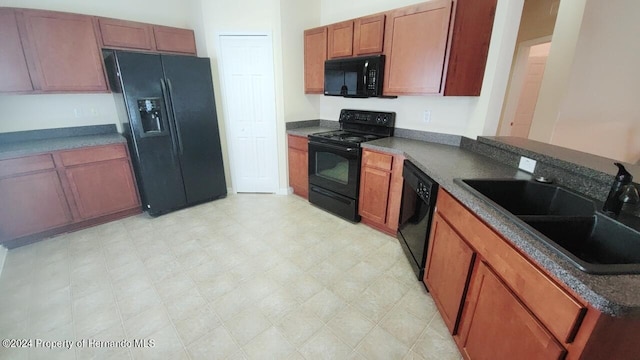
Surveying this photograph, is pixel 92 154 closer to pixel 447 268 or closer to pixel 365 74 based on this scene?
Result: pixel 365 74

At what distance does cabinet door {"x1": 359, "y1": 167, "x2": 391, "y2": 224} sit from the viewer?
256 cm

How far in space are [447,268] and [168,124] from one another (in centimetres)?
316

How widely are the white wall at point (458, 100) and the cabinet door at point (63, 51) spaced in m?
2.72

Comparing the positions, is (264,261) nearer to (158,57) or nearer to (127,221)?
(127,221)

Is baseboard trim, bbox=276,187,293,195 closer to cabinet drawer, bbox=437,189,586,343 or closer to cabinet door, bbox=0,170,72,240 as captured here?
cabinet door, bbox=0,170,72,240

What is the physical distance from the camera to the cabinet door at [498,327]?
887 mm

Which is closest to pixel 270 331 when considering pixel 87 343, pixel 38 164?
pixel 87 343

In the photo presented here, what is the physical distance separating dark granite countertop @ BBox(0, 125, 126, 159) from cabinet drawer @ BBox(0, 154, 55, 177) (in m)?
0.05

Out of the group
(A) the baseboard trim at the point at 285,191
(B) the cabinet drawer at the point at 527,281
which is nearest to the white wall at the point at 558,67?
(B) the cabinet drawer at the point at 527,281

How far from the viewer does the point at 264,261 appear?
2.31 meters

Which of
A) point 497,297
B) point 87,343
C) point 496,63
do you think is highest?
point 496,63

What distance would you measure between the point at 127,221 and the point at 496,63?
13.5 feet

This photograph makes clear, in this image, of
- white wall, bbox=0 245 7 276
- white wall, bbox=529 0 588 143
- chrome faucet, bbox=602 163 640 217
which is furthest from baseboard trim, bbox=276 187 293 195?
white wall, bbox=529 0 588 143

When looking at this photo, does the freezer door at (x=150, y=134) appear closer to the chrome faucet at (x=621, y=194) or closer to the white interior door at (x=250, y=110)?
the white interior door at (x=250, y=110)
